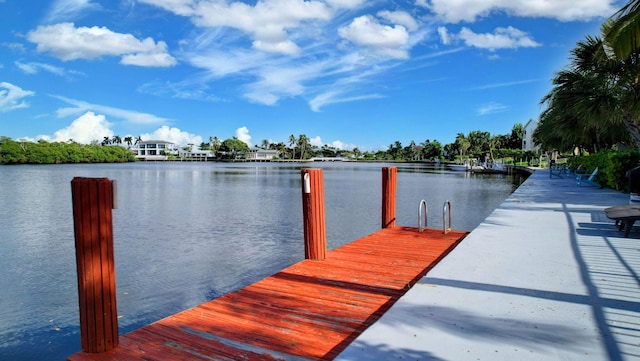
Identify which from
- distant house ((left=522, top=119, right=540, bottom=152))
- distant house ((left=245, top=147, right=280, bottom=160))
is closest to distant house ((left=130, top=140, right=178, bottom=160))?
distant house ((left=245, top=147, right=280, bottom=160))

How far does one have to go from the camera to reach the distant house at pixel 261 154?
165000mm

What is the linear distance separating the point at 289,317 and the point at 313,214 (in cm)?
229

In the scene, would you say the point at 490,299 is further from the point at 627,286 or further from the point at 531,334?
the point at 627,286

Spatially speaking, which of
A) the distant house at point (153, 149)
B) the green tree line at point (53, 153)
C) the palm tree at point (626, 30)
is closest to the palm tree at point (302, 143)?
the distant house at point (153, 149)

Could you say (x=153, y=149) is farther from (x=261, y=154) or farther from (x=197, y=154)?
(x=261, y=154)

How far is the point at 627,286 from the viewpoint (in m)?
4.34

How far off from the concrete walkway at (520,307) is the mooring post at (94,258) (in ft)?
6.45

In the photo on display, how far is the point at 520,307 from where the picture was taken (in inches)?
149

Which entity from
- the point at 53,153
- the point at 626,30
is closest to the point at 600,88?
the point at 626,30

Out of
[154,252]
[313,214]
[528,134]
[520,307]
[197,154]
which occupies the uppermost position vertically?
[528,134]

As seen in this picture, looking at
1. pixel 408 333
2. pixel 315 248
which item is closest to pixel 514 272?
pixel 408 333

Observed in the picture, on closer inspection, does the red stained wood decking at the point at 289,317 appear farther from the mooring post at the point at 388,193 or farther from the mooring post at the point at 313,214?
the mooring post at the point at 388,193

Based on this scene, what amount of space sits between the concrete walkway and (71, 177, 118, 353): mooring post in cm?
197

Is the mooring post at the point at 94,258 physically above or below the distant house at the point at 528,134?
below
